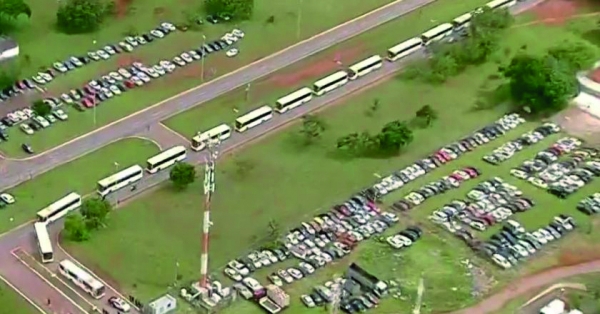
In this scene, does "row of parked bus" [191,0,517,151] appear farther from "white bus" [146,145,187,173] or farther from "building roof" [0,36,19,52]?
"building roof" [0,36,19,52]

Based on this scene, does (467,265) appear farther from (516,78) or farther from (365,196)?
(516,78)

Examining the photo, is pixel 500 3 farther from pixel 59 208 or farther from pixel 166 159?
pixel 59 208

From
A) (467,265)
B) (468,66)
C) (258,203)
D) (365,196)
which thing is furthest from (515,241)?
(468,66)

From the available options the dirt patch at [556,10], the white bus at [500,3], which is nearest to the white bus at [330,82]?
the white bus at [500,3]

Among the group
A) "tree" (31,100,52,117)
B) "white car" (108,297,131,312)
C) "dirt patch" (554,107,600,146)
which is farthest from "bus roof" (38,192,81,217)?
"dirt patch" (554,107,600,146)

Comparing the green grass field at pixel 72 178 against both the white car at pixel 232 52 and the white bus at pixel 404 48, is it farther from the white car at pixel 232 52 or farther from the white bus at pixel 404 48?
the white bus at pixel 404 48

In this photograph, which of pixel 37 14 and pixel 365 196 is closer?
pixel 365 196
